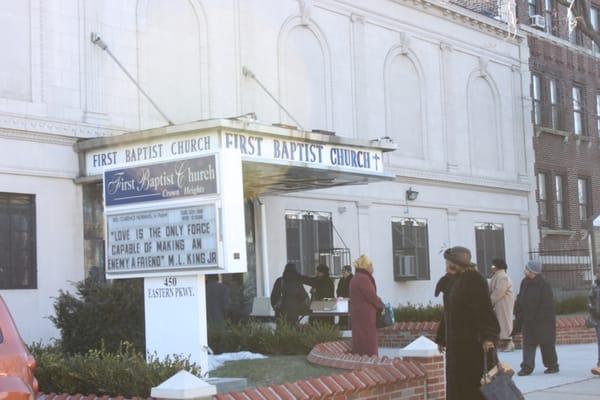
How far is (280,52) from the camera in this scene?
2364 centimetres

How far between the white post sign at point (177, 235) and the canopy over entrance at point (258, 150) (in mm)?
5409

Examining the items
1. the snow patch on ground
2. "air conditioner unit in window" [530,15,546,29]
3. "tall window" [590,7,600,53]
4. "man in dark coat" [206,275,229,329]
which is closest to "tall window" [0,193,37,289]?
"man in dark coat" [206,275,229,329]

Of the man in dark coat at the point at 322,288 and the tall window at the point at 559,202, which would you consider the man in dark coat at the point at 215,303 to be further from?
the tall window at the point at 559,202

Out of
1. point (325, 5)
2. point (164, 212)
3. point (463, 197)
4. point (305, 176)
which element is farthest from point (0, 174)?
point (463, 197)

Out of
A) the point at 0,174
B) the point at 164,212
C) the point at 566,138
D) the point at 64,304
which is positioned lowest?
the point at 64,304

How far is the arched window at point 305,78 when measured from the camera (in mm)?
23797

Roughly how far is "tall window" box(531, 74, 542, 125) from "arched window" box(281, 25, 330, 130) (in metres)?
11.1

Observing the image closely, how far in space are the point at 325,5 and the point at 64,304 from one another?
537 inches

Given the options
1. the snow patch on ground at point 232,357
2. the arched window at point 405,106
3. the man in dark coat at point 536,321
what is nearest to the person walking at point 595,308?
the man in dark coat at point 536,321

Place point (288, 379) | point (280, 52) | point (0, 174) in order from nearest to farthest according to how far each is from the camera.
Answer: point (288, 379)
point (0, 174)
point (280, 52)

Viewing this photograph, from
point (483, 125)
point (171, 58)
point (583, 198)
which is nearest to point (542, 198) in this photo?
point (583, 198)

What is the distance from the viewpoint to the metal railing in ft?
106

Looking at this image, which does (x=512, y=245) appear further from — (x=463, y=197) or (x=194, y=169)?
(x=194, y=169)

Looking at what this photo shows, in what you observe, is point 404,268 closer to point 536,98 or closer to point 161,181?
point 536,98
